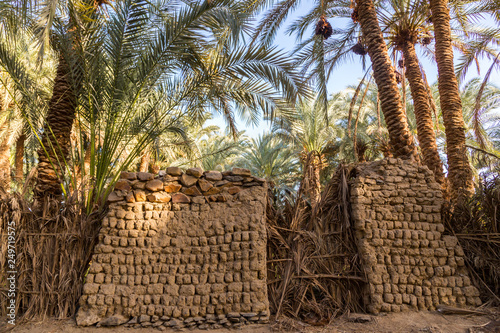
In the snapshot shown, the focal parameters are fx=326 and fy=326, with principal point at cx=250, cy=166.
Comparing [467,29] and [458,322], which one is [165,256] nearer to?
[458,322]

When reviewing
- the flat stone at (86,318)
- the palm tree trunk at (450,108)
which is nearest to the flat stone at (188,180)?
the flat stone at (86,318)

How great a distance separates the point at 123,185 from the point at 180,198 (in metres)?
0.94

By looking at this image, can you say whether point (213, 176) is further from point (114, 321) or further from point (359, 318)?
point (359, 318)

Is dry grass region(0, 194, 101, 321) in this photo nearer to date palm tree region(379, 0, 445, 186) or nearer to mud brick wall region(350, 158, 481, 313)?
mud brick wall region(350, 158, 481, 313)

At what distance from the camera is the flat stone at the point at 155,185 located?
5223 millimetres

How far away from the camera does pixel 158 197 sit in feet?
17.0

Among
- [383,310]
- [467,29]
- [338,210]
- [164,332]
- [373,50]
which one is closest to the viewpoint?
[164,332]

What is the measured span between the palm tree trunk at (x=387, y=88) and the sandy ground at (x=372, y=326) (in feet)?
9.02

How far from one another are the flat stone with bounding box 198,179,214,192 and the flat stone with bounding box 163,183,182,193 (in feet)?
1.09

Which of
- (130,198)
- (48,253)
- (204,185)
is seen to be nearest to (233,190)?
(204,185)

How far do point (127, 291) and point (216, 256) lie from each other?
1345 mm

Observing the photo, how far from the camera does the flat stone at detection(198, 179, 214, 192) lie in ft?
17.3

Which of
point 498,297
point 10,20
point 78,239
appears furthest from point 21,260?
point 498,297

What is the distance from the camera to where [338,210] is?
18.4ft
